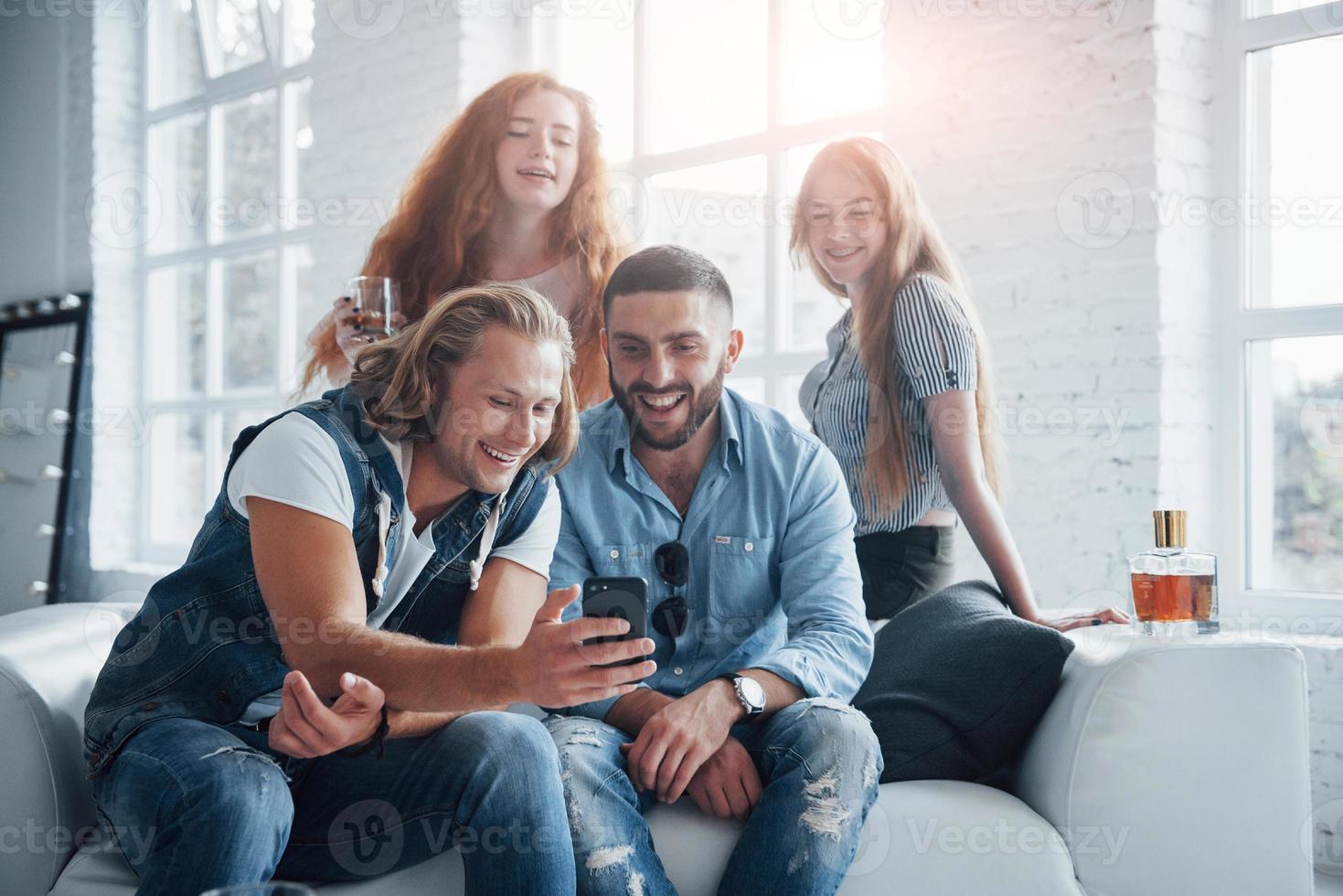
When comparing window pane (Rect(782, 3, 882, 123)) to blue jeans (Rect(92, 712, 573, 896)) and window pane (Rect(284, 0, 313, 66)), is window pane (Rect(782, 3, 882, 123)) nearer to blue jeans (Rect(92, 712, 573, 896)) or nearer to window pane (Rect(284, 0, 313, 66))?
window pane (Rect(284, 0, 313, 66))

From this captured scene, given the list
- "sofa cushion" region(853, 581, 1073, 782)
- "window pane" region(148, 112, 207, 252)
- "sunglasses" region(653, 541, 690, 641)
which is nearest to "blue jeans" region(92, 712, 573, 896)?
"sunglasses" region(653, 541, 690, 641)

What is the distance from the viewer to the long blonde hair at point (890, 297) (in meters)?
2.18

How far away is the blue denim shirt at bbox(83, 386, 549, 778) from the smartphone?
31 cm

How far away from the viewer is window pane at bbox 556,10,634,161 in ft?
Answer: 13.2

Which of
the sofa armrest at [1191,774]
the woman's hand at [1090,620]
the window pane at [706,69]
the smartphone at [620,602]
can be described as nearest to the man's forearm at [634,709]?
the smartphone at [620,602]

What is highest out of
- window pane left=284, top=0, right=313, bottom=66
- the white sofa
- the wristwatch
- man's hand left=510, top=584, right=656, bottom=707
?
window pane left=284, top=0, right=313, bottom=66

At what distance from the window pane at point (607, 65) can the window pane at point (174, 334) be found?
2.41m

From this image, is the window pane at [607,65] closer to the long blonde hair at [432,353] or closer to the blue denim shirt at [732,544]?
the blue denim shirt at [732,544]

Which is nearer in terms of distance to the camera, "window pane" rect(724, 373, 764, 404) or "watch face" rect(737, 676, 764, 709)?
"watch face" rect(737, 676, 764, 709)

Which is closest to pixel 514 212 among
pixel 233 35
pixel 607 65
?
pixel 607 65

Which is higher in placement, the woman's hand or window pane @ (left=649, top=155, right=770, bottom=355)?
window pane @ (left=649, top=155, right=770, bottom=355)

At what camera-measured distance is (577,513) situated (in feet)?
5.85

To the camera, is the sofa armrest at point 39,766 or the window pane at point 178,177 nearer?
the sofa armrest at point 39,766

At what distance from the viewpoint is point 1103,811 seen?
4.91 ft
